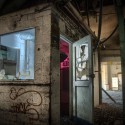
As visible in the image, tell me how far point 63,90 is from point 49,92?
93.5 inches

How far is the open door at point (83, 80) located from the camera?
4.36 m

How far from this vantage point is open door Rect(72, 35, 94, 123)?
172 inches

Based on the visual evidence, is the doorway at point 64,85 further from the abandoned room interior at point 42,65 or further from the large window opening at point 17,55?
the large window opening at point 17,55

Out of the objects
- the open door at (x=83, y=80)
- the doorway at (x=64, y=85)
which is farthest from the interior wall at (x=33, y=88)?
the doorway at (x=64, y=85)

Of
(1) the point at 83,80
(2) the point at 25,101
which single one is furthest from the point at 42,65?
(1) the point at 83,80

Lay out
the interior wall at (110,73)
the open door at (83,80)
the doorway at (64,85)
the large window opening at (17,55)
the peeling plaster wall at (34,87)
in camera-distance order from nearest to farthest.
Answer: the peeling plaster wall at (34,87) < the large window opening at (17,55) < the open door at (83,80) < the doorway at (64,85) < the interior wall at (110,73)

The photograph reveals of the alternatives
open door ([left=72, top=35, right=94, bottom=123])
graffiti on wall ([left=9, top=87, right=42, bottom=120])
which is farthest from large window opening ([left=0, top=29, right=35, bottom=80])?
open door ([left=72, top=35, right=94, bottom=123])

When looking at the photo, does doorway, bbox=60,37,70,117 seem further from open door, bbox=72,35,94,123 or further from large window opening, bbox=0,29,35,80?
large window opening, bbox=0,29,35,80

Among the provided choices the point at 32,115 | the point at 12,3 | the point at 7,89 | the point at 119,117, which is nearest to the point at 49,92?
the point at 32,115

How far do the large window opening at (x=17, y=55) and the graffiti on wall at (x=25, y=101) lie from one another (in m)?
0.38

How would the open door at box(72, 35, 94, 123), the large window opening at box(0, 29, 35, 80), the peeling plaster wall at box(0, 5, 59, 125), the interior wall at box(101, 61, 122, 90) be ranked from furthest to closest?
the interior wall at box(101, 61, 122, 90)
the open door at box(72, 35, 94, 123)
the large window opening at box(0, 29, 35, 80)
the peeling plaster wall at box(0, 5, 59, 125)

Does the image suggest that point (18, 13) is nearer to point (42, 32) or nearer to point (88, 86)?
point (42, 32)

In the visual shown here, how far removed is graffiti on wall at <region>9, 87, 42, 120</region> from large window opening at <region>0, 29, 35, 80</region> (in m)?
0.38

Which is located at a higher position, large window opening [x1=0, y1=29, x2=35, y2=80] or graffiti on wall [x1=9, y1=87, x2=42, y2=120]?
large window opening [x1=0, y1=29, x2=35, y2=80]
